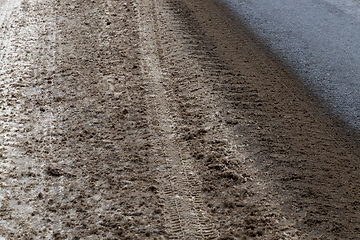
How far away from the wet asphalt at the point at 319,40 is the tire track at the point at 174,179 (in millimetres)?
2436

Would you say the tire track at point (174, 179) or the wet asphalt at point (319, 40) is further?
the wet asphalt at point (319, 40)

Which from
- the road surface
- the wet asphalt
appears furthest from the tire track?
the wet asphalt

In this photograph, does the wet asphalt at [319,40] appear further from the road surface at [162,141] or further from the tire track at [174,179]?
the tire track at [174,179]

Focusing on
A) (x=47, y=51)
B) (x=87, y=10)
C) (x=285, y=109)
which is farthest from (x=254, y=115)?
(x=87, y=10)

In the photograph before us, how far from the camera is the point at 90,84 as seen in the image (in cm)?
611

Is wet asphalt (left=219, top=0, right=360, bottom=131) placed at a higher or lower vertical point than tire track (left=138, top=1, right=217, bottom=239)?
higher

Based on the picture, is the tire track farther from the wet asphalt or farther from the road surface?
the wet asphalt

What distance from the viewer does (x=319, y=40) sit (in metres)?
7.30

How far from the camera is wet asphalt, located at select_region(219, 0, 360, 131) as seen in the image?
19.9 feet

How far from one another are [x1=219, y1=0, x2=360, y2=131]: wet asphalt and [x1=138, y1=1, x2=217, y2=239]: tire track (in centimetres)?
244

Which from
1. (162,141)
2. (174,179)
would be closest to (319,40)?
(162,141)

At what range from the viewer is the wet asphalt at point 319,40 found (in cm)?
605

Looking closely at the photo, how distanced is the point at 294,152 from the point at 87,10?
5682 mm

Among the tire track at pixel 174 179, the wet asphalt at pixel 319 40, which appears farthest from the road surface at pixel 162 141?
the wet asphalt at pixel 319 40
